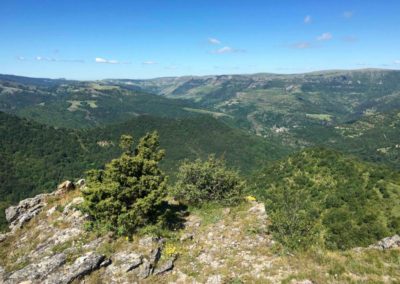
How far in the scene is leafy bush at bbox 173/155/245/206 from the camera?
31.1m

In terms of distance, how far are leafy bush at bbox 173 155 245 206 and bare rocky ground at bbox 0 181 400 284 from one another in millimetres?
3273

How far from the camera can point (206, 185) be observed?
3212 cm

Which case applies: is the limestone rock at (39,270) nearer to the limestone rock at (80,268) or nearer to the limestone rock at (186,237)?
the limestone rock at (80,268)

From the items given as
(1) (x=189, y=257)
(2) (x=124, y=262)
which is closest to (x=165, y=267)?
(1) (x=189, y=257)

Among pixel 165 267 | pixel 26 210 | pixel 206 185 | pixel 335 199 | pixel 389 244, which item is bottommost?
pixel 335 199

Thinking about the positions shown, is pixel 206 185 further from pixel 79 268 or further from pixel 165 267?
pixel 79 268

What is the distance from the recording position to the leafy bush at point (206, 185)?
31.1 metres

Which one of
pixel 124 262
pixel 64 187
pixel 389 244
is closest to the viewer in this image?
pixel 124 262

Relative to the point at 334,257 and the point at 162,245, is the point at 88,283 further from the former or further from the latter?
the point at 334,257

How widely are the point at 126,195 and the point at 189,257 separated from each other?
263 inches

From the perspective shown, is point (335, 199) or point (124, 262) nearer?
point (124, 262)

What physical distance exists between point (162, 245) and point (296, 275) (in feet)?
30.4

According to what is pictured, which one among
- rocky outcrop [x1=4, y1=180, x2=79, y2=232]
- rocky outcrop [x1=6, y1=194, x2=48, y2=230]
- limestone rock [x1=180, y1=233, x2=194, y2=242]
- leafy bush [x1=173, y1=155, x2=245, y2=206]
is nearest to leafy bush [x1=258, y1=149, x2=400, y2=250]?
leafy bush [x1=173, y1=155, x2=245, y2=206]

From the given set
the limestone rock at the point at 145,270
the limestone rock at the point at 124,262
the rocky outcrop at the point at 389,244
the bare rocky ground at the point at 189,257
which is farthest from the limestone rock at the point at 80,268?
the rocky outcrop at the point at 389,244
